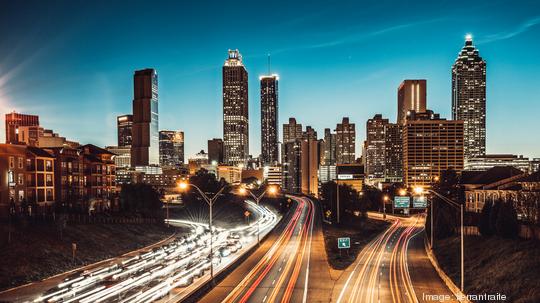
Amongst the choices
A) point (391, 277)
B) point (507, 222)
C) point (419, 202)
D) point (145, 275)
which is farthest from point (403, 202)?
point (145, 275)

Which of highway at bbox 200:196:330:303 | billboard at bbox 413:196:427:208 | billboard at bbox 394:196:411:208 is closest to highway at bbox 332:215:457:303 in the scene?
highway at bbox 200:196:330:303

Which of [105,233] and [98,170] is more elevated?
[98,170]

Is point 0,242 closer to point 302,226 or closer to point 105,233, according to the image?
point 105,233

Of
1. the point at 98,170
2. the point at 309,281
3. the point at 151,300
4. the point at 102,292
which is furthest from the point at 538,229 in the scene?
the point at 98,170

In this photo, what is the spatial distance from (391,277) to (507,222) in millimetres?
14710

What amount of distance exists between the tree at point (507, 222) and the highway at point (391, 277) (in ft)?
29.7

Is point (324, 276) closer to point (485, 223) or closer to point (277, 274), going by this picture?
point (277, 274)

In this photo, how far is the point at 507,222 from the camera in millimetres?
51094

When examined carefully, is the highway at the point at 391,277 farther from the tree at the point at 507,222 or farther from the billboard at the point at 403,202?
the billboard at the point at 403,202

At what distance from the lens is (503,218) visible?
5131cm

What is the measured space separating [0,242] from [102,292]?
20.4 meters

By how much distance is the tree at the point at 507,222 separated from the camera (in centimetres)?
5056

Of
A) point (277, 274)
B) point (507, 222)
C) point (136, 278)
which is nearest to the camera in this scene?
point (136, 278)

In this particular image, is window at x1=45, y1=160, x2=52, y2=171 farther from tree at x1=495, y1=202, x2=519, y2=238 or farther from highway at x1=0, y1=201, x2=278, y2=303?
tree at x1=495, y1=202, x2=519, y2=238
